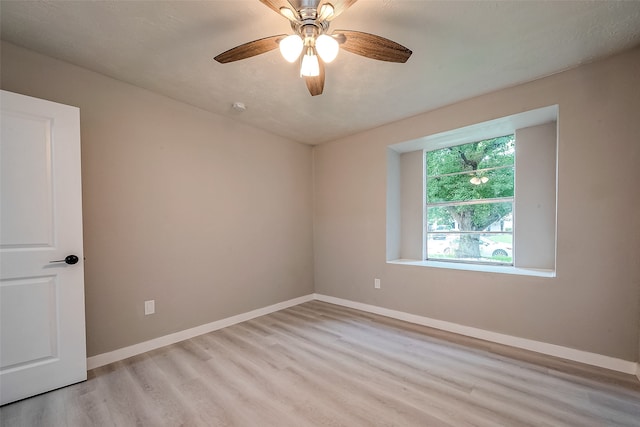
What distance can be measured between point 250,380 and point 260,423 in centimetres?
47

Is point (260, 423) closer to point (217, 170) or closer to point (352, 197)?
point (217, 170)

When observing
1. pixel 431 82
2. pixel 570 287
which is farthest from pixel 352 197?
pixel 570 287

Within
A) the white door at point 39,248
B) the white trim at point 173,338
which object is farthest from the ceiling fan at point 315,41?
the white trim at point 173,338

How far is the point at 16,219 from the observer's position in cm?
184

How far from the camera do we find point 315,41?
1.61 m

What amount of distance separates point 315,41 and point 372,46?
1.10 ft

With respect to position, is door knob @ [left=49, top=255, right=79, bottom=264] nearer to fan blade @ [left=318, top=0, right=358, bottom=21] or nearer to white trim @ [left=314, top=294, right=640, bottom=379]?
fan blade @ [left=318, top=0, right=358, bottom=21]

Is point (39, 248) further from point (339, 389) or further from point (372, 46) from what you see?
point (372, 46)

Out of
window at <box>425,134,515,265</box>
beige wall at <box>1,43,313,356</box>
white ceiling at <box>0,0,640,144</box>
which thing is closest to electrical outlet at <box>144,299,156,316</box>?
beige wall at <box>1,43,313,356</box>

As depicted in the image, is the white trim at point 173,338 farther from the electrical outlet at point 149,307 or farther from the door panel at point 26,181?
the door panel at point 26,181

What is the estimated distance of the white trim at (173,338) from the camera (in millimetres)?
2309

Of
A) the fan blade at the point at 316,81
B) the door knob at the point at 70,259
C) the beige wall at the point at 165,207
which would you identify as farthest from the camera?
the beige wall at the point at 165,207

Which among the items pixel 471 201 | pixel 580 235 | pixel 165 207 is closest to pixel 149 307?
pixel 165 207

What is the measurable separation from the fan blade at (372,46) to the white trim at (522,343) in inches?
105
